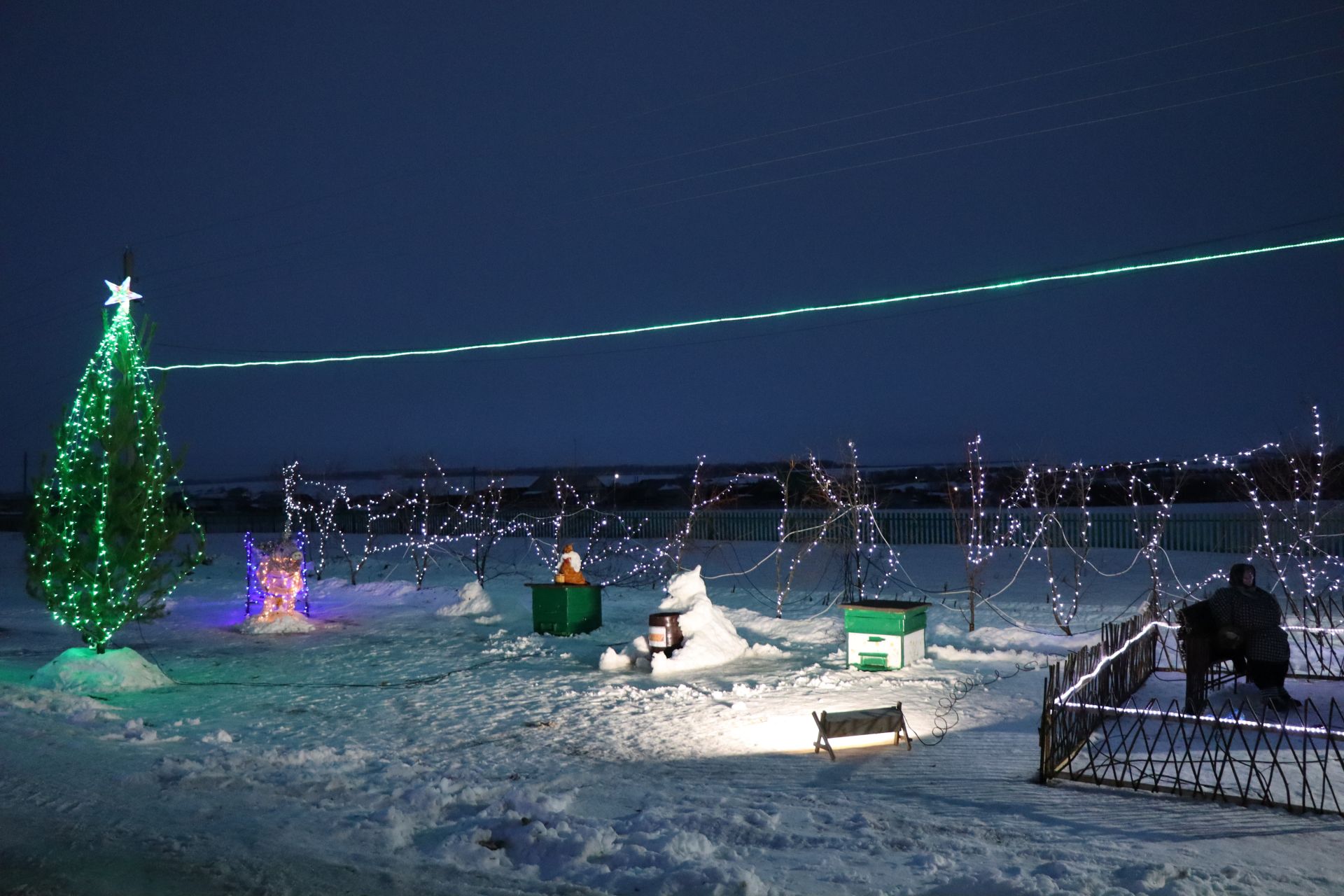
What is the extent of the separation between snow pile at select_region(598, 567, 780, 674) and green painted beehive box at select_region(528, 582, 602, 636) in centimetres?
211

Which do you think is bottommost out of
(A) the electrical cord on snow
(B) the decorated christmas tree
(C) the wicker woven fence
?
(A) the electrical cord on snow

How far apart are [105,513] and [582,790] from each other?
7.91 m

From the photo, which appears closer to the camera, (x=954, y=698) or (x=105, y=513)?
(x=954, y=698)

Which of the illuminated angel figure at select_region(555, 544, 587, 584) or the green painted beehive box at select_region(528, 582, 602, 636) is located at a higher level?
the illuminated angel figure at select_region(555, 544, 587, 584)

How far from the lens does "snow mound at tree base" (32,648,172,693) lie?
35.0 feet

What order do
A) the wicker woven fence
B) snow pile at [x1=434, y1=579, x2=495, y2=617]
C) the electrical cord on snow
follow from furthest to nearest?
1. snow pile at [x1=434, y1=579, x2=495, y2=617]
2. the electrical cord on snow
3. the wicker woven fence

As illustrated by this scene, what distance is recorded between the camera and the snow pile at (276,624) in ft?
52.8

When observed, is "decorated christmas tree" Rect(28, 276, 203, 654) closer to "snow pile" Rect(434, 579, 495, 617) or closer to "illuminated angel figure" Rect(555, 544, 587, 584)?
"illuminated angel figure" Rect(555, 544, 587, 584)

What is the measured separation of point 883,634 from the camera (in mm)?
11211

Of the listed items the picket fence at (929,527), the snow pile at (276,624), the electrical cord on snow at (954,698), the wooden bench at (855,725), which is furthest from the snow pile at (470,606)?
the wooden bench at (855,725)

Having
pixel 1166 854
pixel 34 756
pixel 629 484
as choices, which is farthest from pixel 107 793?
pixel 629 484

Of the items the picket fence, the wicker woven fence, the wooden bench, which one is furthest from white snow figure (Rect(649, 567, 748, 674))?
the picket fence

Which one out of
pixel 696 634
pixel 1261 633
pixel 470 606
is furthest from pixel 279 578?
pixel 1261 633

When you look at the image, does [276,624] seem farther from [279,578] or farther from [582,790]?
[582,790]
